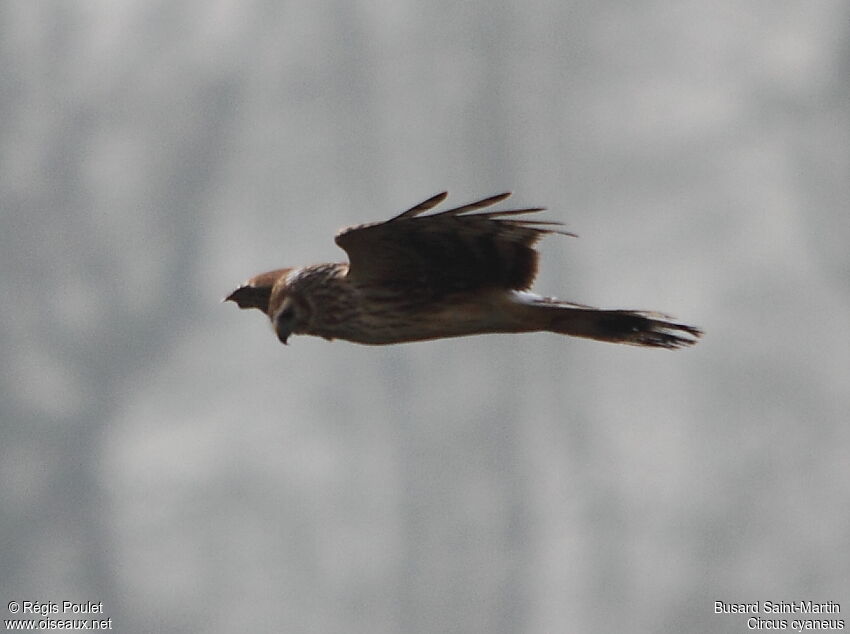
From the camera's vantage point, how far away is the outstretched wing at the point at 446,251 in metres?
8.24

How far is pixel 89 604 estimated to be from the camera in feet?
48.1

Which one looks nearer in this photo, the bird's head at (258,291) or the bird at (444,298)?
the bird at (444,298)

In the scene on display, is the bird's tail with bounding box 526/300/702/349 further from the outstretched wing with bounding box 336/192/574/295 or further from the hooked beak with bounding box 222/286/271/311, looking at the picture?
the hooked beak with bounding box 222/286/271/311

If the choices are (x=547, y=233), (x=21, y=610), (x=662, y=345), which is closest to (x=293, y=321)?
(x=547, y=233)

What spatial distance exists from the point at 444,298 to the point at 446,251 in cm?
33

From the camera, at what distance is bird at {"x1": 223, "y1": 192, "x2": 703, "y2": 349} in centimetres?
844

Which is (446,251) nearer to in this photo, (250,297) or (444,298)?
(444,298)

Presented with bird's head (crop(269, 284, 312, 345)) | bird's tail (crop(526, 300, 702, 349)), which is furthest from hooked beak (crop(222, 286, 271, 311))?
bird's tail (crop(526, 300, 702, 349))

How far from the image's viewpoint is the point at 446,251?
8531 mm

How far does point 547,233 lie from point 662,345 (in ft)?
3.69

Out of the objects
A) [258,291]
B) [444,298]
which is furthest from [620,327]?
[258,291]

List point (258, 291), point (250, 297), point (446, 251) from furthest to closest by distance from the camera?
1. point (250, 297)
2. point (258, 291)
3. point (446, 251)

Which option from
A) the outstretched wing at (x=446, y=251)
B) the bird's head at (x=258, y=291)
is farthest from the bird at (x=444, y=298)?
the bird's head at (x=258, y=291)

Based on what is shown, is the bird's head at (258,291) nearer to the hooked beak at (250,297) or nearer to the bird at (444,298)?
the hooked beak at (250,297)
